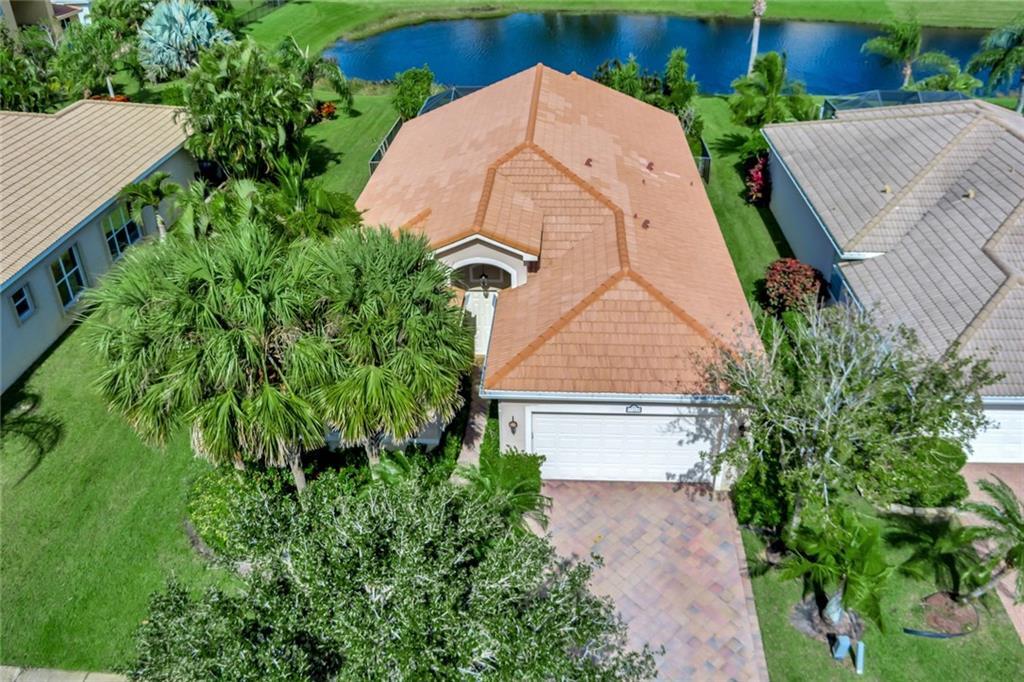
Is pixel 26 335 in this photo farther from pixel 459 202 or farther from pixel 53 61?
pixel 53 61

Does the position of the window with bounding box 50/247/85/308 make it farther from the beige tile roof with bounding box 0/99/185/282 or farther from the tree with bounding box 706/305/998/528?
the tree with bounding box 706/305/998/528

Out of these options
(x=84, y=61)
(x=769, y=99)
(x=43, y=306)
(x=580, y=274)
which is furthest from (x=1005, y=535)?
(x=84, y=61)

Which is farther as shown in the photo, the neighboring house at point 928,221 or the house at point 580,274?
the neighboring house at point 928,221

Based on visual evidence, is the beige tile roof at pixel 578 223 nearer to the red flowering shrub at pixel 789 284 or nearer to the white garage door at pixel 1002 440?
the red flowering shrub at pixel 789 284

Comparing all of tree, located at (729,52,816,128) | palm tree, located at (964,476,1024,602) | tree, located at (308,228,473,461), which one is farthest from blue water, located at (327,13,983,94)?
palm tree, located at (964,476,1024,602)

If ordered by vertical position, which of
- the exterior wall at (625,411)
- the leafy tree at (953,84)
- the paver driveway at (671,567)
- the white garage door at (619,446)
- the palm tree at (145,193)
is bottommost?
the paver driveway at (671,567)

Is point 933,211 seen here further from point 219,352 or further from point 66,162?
point 66,162

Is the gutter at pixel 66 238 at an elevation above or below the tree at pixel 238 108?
below

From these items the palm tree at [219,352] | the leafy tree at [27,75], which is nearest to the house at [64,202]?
the palm tree at [219,352]
